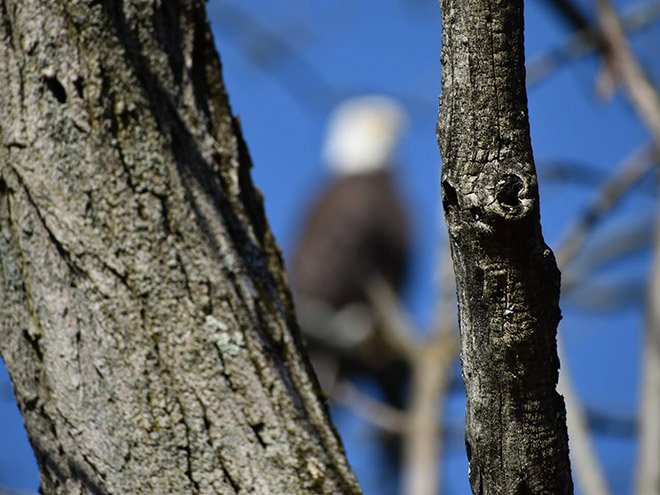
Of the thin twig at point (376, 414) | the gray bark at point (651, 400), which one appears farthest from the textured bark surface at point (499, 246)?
the thin twig at point (376, 414)

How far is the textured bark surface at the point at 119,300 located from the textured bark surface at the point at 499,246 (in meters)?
0.30

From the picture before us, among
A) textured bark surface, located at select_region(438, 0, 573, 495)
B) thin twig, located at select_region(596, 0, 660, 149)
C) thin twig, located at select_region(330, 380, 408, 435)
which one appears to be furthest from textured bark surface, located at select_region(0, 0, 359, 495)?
thin twig, located at select_region(330, 380, 408, 435)

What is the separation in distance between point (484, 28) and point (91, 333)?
54 centimetres

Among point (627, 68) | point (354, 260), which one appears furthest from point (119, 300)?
point (354, 260)

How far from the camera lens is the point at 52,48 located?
3.04 feet

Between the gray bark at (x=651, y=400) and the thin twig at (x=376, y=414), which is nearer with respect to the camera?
the gray bark at (x=651, y=400)

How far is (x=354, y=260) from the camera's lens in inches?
295

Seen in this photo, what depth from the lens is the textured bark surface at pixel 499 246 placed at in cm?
63

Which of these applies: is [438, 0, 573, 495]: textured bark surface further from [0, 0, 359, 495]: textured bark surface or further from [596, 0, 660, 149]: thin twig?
[596, 0, 660, 149]: thin twig

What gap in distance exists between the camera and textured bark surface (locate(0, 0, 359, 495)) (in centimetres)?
90

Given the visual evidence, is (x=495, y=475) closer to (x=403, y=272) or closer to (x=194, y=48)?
(x=194, y=48)

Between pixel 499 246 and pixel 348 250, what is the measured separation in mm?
6891

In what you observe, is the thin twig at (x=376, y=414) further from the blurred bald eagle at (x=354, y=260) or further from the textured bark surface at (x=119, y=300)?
the textured bark surface at (x=119, y=300)

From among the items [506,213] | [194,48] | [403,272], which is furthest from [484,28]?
[403,272]
